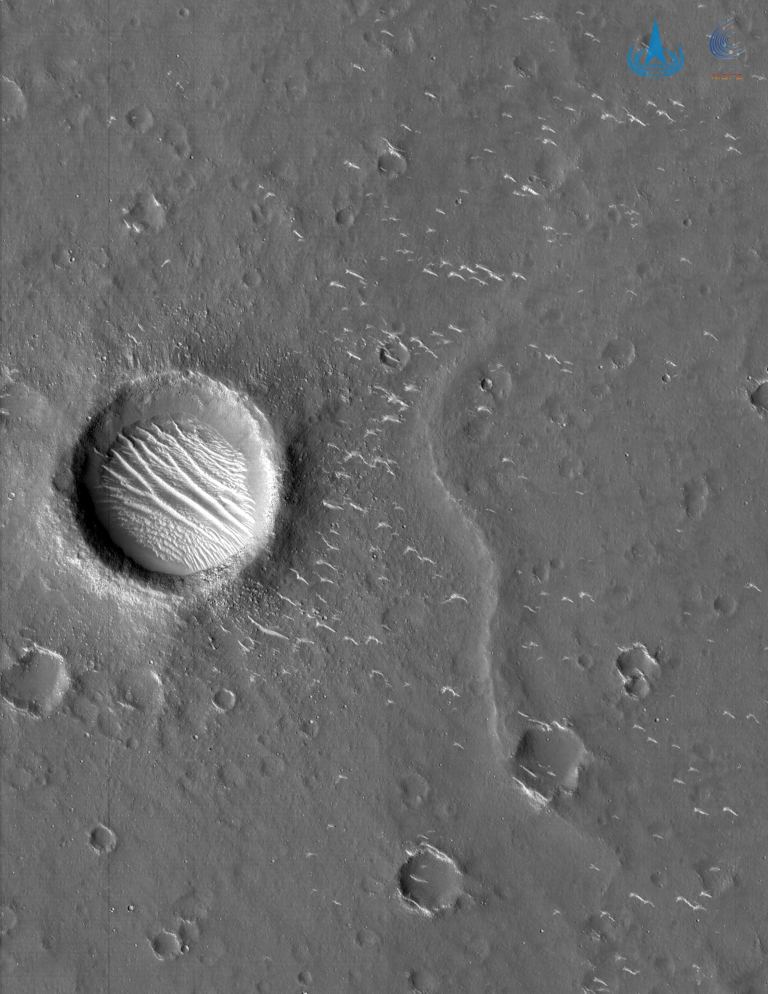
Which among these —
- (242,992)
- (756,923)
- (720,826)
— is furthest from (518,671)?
(242,992)

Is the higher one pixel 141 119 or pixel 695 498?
pixel 141 119

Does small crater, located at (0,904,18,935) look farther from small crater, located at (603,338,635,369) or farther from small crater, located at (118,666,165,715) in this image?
small crater, located at (603,338,635,369)

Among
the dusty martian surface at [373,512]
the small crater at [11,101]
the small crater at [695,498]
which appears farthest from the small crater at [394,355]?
the small crater at [11,101]

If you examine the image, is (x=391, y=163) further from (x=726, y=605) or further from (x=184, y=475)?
(x=726, y=605)

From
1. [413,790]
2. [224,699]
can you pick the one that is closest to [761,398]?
[413,790]

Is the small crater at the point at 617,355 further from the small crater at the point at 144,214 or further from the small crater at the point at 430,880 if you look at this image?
the small crater at the point at 430,880

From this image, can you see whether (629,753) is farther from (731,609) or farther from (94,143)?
(94,143)
